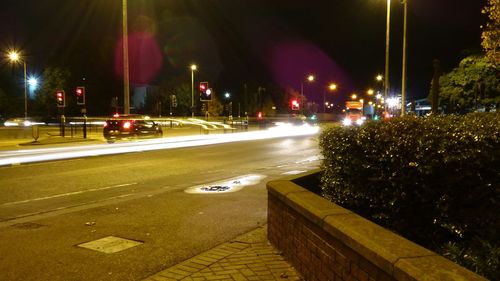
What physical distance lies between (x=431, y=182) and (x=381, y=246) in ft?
4.60

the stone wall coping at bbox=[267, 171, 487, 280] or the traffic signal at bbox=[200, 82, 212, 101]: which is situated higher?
the traffic signal at bbox=[200, 82, 212, 101]

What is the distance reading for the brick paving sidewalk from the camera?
5516 millimetres

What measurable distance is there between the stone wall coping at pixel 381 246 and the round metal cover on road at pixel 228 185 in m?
6.43

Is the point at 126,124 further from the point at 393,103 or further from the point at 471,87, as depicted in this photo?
the point at 393,103

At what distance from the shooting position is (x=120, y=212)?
9.55 metres

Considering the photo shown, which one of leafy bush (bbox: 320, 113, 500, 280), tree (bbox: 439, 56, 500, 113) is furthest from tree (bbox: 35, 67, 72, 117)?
leafy bush (bbox: 320, 113, 500, 280)

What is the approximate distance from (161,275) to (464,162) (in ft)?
10.7

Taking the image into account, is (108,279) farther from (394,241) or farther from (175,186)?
(175,186)

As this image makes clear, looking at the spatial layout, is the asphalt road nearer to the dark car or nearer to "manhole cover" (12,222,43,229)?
"manhole cover" (12,222,43,229)

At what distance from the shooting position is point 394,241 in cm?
391

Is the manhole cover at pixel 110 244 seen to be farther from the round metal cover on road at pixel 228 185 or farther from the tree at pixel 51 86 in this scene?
the tree at pixel 51 86

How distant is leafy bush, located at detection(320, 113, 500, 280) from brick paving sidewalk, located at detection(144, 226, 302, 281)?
108 cm

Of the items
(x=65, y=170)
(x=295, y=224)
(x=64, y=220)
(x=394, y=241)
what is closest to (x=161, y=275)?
(x=295, y=224)

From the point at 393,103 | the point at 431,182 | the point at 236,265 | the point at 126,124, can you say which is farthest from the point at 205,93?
the point at 393,103
